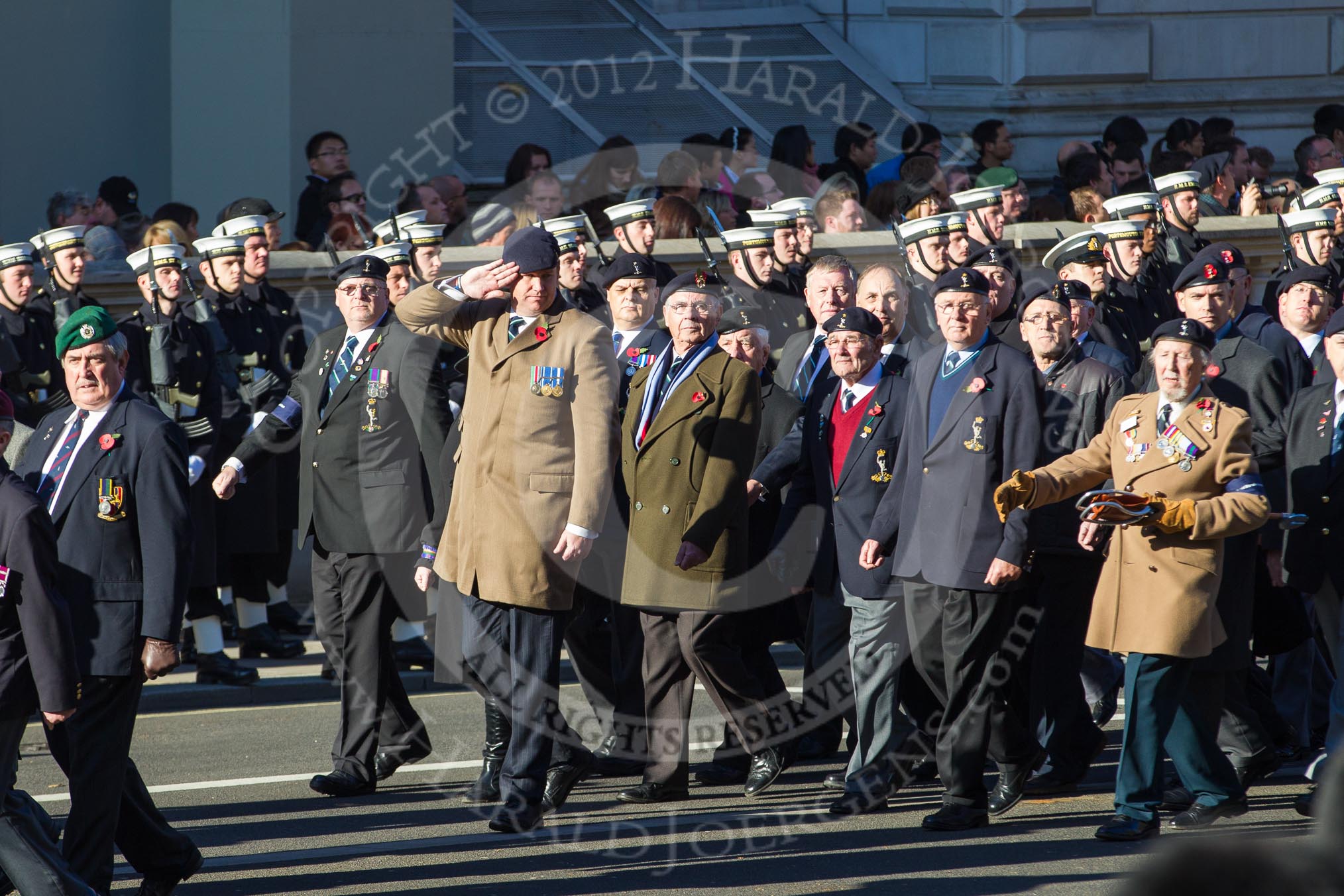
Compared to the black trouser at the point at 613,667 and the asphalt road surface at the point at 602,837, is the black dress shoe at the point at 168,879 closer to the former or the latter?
the asphalt road surface at the point at 602,837

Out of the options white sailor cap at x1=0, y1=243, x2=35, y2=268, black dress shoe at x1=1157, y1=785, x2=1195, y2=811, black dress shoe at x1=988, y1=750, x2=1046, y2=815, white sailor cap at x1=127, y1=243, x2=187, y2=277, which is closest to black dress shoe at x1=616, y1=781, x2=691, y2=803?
black dress shoe at x1=988, y1=750, x2=1046, y2=815

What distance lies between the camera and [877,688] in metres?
7.10

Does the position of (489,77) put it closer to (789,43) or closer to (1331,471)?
(789,43)

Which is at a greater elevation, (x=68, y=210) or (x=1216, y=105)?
(x=1216, y=105)

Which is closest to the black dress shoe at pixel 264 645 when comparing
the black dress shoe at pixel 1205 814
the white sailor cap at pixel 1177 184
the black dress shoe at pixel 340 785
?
the black dress shoe at pixel 340 785

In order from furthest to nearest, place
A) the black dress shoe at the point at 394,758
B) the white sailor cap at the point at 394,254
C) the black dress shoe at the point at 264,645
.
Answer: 1. the black dress shoe at the point at 264,645
2. the white sailor cap at the point at 394,254
3. the black dress shoe at the point at 394,758

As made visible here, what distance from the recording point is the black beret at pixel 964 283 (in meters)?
7.02

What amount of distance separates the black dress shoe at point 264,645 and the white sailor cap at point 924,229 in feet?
13.2

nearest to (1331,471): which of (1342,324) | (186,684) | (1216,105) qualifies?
(1342,324)

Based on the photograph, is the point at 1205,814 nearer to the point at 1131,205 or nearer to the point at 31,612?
the point at 31,612

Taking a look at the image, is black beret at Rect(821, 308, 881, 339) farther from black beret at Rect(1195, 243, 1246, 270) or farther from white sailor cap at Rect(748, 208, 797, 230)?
white sailor cap at Rect(748, 208, 797, 230)

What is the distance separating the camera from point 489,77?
A: 17.5m

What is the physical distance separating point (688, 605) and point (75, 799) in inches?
99.1

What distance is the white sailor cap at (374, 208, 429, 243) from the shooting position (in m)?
10.9
